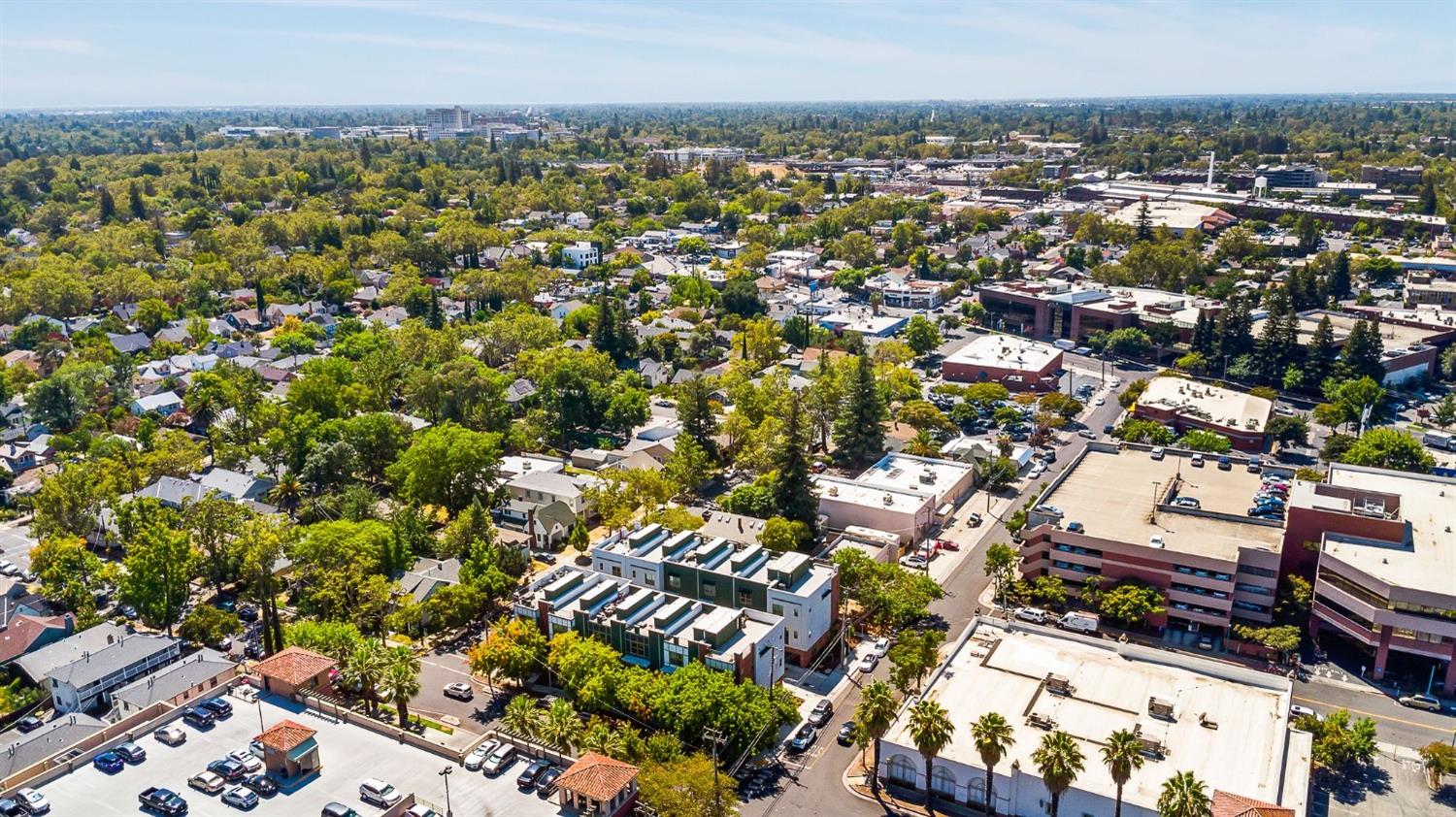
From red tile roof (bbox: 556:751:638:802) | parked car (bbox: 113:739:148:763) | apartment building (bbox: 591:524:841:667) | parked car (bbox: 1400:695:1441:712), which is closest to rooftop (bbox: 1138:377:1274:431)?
parked car (bbox: 1400:695:1441:712)

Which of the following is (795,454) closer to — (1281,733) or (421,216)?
(1281,733)

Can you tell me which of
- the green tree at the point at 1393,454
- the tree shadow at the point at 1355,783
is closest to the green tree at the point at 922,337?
the green tree at the point at 1393,454

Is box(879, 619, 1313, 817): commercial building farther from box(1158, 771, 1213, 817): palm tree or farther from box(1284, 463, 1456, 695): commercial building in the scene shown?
box(1284, 463, 1456, 695): commercial building

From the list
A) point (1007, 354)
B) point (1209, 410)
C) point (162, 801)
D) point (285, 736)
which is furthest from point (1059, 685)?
point (1007, 354)

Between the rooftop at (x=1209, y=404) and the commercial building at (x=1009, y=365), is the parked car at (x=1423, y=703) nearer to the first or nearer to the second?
the rooftop at (x=1209, y=404)

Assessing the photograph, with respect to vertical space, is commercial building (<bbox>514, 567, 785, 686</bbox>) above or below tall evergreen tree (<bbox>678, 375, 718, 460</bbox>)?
below
